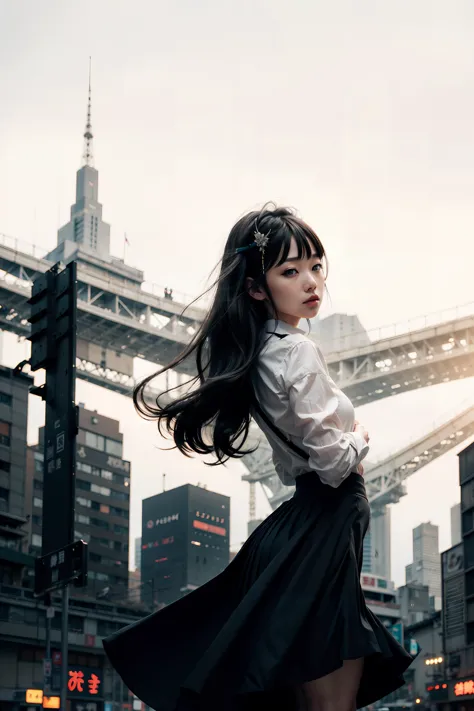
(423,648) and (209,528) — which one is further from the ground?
(209,528)

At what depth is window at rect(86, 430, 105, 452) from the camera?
80375 mm

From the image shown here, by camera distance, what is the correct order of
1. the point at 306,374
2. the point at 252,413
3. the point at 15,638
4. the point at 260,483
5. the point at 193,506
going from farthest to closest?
the point at 193,506, the point at 260,483, the point at 15,638, the point at 252,413, the point at 306,374

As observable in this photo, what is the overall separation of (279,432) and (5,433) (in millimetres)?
53603

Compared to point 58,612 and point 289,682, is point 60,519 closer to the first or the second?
point 289,682

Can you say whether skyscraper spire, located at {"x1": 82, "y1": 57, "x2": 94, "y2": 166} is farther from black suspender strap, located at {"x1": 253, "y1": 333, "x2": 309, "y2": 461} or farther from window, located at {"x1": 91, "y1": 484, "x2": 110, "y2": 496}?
black suspender strap, located at {"x1": 253, "y1": 333, "x2": 309, "y2": 461}

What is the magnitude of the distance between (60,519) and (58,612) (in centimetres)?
4672

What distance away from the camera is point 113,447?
82250 millimetres

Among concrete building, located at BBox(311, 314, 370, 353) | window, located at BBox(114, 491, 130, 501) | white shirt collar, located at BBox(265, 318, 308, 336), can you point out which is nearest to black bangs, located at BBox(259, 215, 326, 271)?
white shirt collar, located at BBox(265, 318, 308, 336)

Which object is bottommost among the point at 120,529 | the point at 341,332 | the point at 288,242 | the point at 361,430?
the point at 361,430

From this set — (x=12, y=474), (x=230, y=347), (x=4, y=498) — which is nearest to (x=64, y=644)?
(x=230, y=347)

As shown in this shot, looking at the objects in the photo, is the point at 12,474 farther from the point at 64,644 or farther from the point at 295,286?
the point at 295,286

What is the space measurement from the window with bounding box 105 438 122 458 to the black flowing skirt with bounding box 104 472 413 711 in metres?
79.5

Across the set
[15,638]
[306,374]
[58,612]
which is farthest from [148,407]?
[58,612]

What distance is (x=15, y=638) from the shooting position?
49562mm
